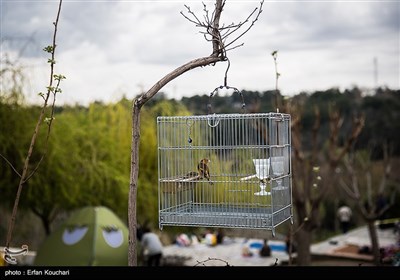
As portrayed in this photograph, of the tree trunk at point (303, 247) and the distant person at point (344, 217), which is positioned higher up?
the tree trunk at point (303, 247)

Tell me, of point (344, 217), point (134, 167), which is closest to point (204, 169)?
point (134, 167)

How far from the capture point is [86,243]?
8.11 meters

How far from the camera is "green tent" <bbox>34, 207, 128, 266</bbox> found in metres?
8.01

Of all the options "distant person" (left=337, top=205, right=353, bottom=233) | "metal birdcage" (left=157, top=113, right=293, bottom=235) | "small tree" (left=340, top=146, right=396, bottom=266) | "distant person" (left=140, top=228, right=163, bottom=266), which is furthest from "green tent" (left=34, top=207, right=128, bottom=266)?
"distant person" (left=337, top=205, right=353, bottom=233)

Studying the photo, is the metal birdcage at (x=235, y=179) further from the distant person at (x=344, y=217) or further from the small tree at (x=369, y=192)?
the distant person at (x=344, y=217)

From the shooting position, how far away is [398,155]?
54.2 feet

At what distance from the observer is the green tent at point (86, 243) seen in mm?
8008

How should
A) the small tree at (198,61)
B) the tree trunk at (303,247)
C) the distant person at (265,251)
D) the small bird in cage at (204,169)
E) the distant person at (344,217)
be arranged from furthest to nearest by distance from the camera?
the distant person at (344,217) < the distant person at (265,251) < the tree trunk at (303,247) < the small bird in cage at (204,169) < the small tree at (198,61)

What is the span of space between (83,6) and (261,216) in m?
4.85

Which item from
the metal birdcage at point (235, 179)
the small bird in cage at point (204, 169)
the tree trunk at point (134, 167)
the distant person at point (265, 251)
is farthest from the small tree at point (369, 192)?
the tree trunk at point (134, 167)

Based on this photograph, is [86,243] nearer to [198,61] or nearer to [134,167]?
[134,167]

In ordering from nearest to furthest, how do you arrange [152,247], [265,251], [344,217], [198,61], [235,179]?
1. [198,61]
2. [235,179]
3. [152,247]
4. [265,251]
5. [344,217]
